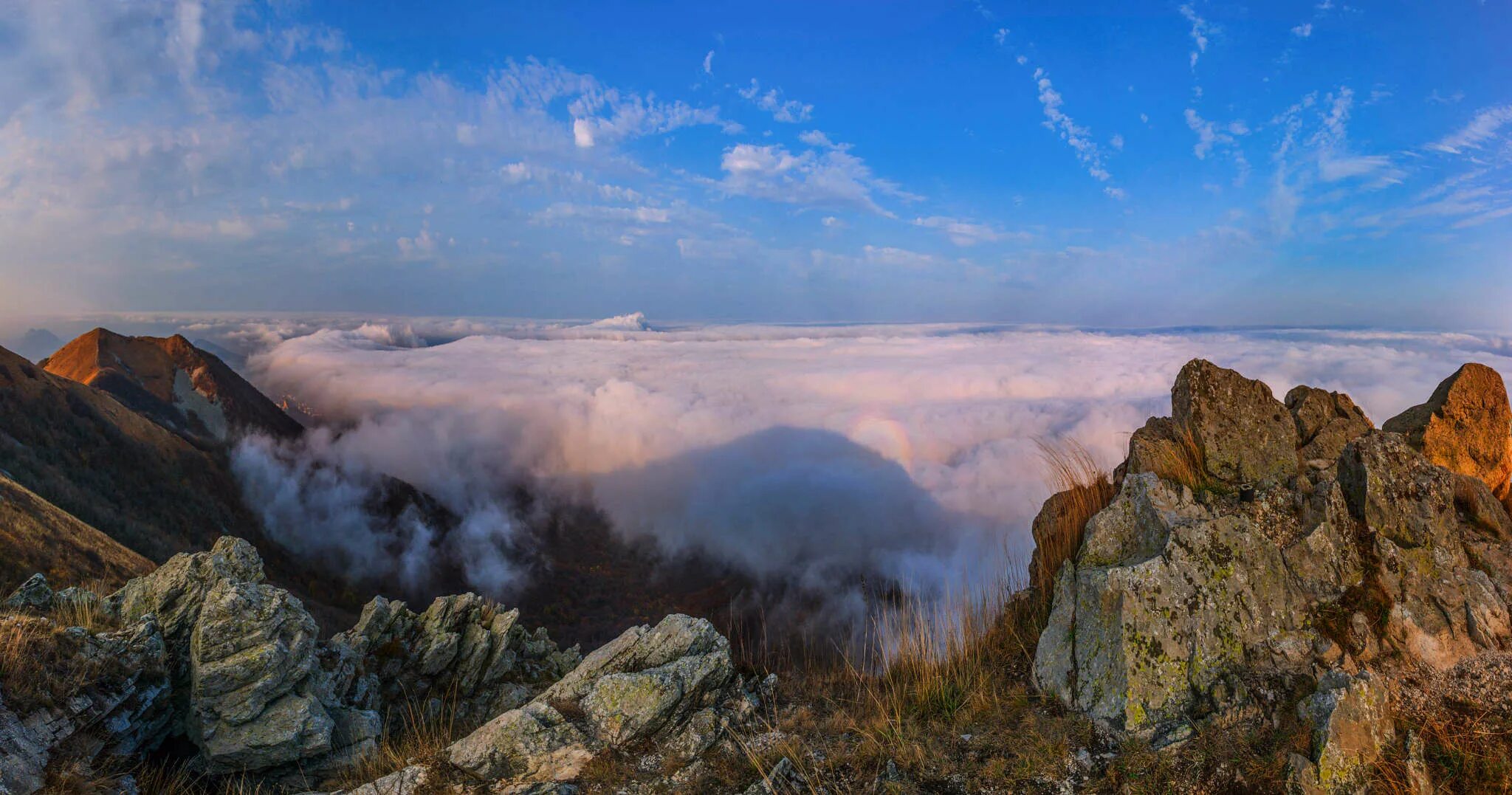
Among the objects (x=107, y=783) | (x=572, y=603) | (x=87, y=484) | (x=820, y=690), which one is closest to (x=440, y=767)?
(x=107, y=783)

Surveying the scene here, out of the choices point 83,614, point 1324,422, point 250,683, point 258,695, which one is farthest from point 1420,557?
point 83,614

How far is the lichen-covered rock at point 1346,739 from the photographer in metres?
4.73

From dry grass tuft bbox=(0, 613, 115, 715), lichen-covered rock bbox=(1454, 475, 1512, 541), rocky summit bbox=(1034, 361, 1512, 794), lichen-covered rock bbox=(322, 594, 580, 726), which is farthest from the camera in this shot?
lichen-covered rock bbox=(322, 594, 580, 726)

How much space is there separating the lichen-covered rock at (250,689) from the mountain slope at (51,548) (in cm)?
2106

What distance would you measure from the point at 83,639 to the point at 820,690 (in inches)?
364

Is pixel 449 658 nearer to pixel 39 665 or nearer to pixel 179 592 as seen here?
pixel 179 592

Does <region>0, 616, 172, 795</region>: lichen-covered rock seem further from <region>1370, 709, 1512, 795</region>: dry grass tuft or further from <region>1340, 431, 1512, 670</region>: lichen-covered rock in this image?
<region>1340, 431, 1512, 670</region>: lichen-covered rock

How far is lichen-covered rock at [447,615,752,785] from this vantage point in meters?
7.02

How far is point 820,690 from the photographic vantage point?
337 inches

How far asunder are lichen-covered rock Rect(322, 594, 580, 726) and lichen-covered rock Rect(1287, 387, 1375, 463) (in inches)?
543

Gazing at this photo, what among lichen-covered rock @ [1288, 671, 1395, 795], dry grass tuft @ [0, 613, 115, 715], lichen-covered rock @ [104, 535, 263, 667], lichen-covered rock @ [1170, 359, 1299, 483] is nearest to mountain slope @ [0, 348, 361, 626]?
lichen-covered rock @ [104, 535, 263, 667]

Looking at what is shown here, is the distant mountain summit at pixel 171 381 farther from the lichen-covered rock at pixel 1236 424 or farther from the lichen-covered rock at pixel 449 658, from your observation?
the lichen-covered rock at pixel 1236 424

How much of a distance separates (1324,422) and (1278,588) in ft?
10.4

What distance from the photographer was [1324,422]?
8289 millimetres
